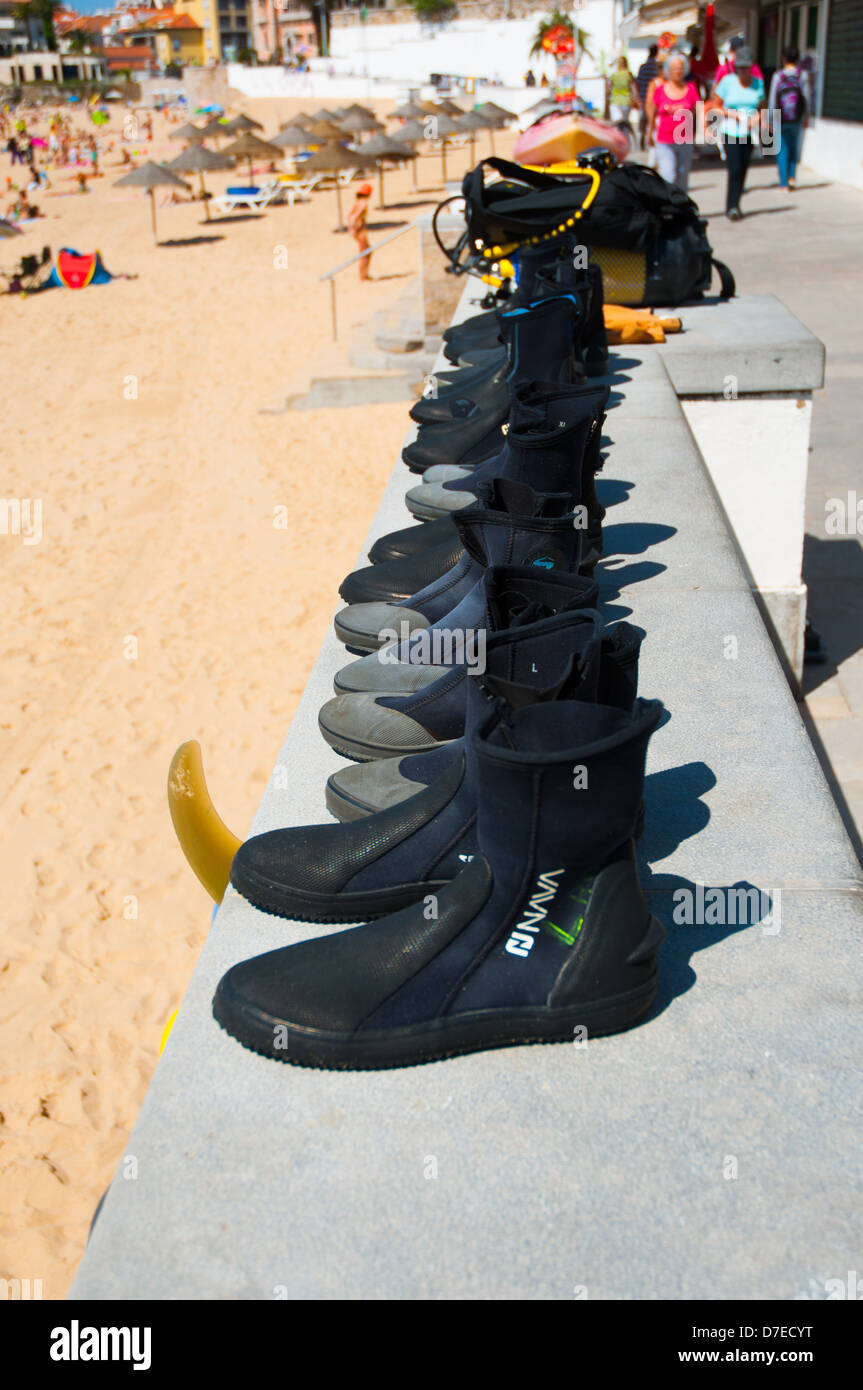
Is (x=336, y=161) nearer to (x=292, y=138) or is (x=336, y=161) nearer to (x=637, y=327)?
(x=292, y=138)

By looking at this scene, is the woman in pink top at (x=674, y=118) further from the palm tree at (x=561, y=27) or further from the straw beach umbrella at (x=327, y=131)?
the palm tree at (x=561, y=27)

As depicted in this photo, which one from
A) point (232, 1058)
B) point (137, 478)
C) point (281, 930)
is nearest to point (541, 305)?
point (281, 930)

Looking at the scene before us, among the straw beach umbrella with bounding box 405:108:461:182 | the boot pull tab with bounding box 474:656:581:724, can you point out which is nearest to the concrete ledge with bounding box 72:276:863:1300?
the boot pull tab with bounding box 474:656:581:724

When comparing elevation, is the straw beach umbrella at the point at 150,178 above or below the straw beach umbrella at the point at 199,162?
below

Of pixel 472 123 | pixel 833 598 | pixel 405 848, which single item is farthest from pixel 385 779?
pixel 472 123

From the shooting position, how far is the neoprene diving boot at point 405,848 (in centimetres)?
182

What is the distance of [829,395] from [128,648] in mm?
5342

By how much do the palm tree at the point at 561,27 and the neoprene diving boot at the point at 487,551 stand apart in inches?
2405

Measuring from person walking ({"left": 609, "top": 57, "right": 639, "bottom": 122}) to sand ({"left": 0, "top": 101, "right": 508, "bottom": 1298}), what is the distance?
1296 cm

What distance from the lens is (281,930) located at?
6.10 feet

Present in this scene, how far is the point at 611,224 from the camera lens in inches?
223

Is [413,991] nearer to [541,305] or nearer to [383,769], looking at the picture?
[383,769]
